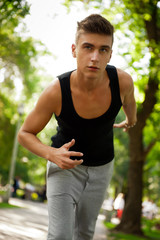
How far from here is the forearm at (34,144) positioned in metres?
2.95

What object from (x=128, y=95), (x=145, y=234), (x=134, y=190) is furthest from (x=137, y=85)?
(x=128, y=95)

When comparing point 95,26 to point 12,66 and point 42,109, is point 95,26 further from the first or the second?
point 12,66

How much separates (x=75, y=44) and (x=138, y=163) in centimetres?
1208

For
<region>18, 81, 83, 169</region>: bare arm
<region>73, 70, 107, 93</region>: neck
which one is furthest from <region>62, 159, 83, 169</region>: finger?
<region>73, 70, 107, 93</region>: neck

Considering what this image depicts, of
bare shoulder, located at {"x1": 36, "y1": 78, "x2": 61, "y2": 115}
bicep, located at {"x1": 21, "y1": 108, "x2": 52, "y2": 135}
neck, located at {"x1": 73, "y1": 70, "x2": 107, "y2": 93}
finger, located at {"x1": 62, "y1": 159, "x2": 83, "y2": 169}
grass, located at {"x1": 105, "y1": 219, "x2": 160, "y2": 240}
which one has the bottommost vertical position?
grass, located at {"x1": 105, "y1": 219, "x2": 160, "y2": 240}

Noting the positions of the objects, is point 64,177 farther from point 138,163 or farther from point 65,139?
point 138,163

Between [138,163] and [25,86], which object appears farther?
[25,86]

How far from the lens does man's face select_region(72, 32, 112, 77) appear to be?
3047 mm

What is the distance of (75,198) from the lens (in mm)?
3293

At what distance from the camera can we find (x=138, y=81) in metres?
14.3

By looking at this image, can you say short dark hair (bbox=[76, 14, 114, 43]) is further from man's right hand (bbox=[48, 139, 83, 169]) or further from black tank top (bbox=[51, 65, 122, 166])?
man's right hand (bbox=[48, 139, 83, 169])

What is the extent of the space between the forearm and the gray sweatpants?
0.33m

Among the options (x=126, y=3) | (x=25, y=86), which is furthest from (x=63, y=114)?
(x=25, y=86)

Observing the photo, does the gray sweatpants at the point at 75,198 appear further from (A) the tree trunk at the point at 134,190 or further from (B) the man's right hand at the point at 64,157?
(A) the tree trunk at the point at 134,190
